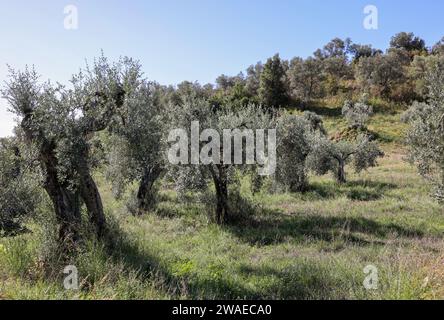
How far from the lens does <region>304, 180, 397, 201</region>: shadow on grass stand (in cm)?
2470

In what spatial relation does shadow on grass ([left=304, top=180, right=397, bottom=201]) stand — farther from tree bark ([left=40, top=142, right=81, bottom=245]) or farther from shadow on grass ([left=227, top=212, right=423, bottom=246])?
tree bark ([left=40, top=142, right=81, bottom=245])

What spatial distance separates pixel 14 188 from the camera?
12094 millimetres

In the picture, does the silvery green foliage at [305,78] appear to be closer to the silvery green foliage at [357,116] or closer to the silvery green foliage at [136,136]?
the silvery green foliage at [357,116]

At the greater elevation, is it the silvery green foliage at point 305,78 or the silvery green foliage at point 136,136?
the silvery green foliage at point 305,78

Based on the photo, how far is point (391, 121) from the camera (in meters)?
56.1

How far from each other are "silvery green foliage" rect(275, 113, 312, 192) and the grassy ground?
4.53 ft

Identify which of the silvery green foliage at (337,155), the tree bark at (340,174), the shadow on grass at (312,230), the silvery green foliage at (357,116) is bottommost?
the shadow on grass at (312,230)

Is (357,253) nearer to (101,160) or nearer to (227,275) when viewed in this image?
(227,275)

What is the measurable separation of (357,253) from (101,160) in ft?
28.9

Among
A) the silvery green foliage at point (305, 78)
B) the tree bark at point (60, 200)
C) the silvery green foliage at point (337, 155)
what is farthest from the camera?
the silvery green foliage at point (305, 78)

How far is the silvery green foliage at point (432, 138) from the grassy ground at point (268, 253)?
2.48 meters

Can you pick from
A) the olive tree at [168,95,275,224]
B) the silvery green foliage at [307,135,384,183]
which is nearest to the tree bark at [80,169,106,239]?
the olive tree at [168,95,275,224]

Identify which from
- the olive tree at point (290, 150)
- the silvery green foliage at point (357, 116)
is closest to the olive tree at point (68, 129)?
the olive tree at point (290, 150)

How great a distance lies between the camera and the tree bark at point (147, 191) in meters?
22.9
